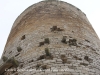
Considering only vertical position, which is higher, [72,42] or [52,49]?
[72,42]

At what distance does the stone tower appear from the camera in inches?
187

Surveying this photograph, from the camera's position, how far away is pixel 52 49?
5336mm

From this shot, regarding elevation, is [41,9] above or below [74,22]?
above

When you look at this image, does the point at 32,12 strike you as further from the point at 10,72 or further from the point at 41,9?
the point at 10,72

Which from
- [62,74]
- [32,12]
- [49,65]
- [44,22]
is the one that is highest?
[32,12]

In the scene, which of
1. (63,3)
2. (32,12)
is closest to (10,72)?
(32,12)

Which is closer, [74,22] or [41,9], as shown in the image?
[74,22]

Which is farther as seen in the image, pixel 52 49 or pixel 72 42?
pixel 72 42

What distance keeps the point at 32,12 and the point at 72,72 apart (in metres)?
4.33

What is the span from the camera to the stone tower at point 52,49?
476cm

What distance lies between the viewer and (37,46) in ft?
18.6

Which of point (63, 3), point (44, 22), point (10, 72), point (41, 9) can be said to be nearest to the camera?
point (10, 72)

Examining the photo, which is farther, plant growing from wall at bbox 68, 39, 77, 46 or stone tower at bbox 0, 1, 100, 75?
plant growing from wall at bbox 68, 39, 77, 46

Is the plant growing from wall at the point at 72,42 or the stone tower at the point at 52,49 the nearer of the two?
the stone tower at the point at 52,49
